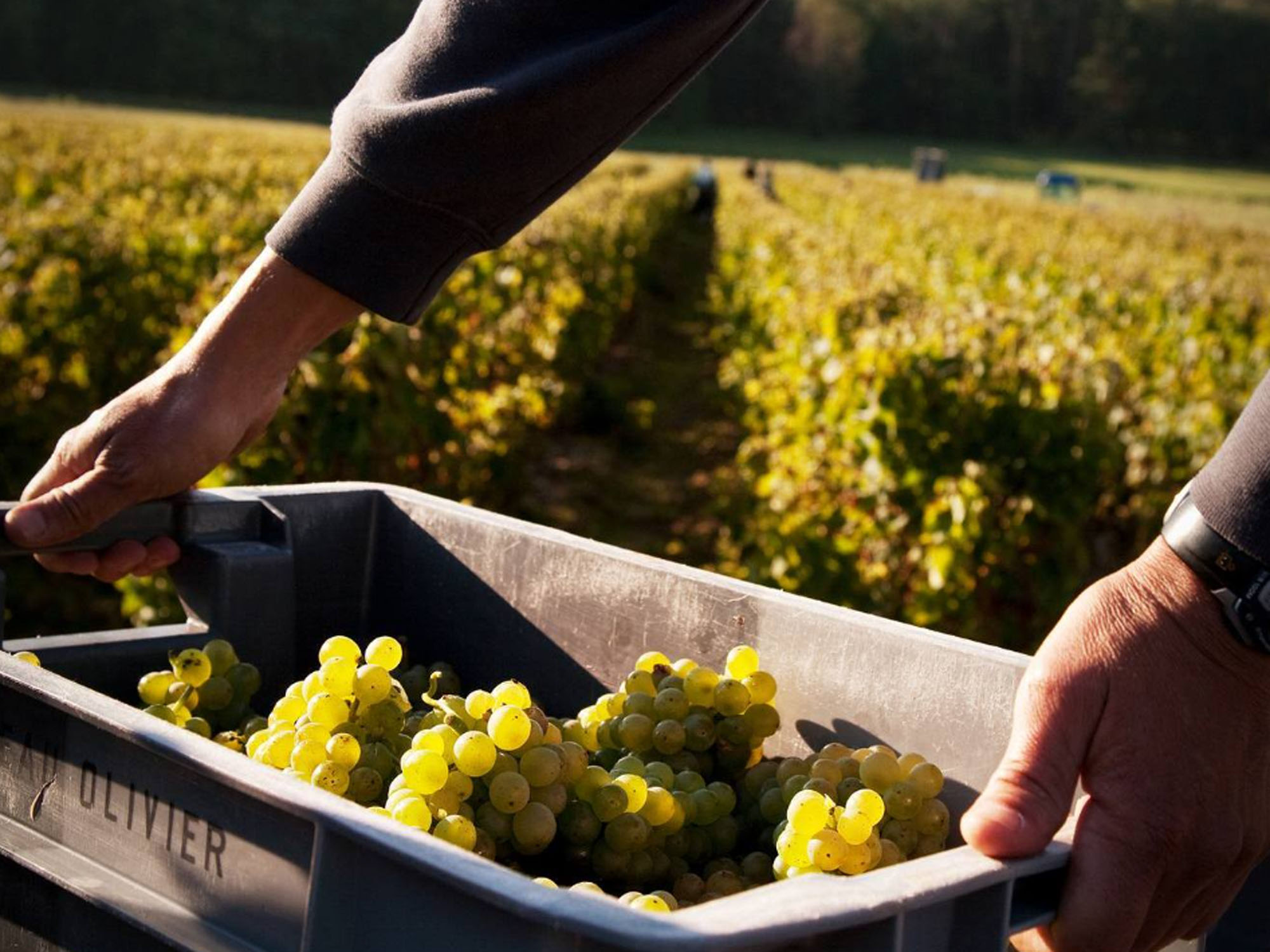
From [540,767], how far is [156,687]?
0.57 meters

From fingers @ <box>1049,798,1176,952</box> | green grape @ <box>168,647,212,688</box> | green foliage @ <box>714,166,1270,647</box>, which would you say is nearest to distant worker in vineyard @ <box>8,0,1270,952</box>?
fingers @ <box>1049,798,1176,952</box>

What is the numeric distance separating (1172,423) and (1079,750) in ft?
14.8

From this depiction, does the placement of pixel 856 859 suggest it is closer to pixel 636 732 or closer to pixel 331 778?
pixel 636 732

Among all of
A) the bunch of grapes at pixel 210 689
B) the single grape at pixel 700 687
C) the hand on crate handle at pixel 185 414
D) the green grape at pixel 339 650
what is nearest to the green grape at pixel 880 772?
the single grape at pixel 700 687

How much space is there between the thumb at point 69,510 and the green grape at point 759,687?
0.83m

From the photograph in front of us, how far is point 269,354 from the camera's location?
1909mm

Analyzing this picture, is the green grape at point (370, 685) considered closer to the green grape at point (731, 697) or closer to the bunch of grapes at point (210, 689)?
the bunch of grapes at point (210, 689)

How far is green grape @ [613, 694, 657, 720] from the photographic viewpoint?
157 cm

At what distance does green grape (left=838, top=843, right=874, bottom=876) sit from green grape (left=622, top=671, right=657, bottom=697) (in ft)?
1.33

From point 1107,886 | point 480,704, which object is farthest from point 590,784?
point 1107,886

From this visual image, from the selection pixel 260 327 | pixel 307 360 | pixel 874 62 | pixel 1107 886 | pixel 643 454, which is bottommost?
pixel 643 454

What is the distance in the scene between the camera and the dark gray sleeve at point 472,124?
1670 millimetres

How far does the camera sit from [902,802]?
1364mm

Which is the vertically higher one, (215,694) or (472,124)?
(472,124)
